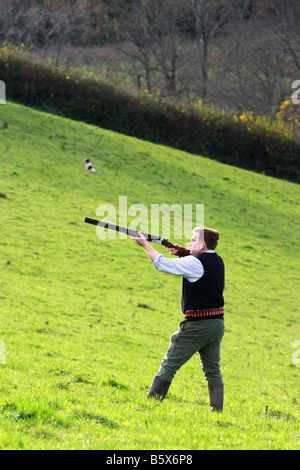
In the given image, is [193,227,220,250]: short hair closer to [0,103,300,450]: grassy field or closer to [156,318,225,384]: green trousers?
[156,318,225,384]: green trousers

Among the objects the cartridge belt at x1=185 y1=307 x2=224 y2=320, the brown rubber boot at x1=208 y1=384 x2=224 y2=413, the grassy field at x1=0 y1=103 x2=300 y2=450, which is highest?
the cartridge belt at x1=185 y1=307 x2=224 y2=320

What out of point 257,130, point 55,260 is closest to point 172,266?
point 55,260

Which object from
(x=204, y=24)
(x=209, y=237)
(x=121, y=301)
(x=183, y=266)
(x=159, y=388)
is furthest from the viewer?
(x=204, y=24)

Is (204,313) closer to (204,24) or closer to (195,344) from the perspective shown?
(195,344)

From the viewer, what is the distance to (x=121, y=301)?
17609 mm

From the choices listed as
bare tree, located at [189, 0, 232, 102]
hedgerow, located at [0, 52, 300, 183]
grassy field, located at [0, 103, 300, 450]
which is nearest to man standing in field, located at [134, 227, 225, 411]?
grassy field, located at [0, 103, 300, 450]

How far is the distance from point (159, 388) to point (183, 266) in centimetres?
172

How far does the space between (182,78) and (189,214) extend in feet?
120

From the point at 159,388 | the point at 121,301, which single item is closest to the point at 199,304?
the point at 159,388

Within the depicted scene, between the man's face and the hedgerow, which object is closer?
the man's face

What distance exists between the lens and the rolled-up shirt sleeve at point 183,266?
22.1ft

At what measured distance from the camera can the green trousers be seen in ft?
22.9
